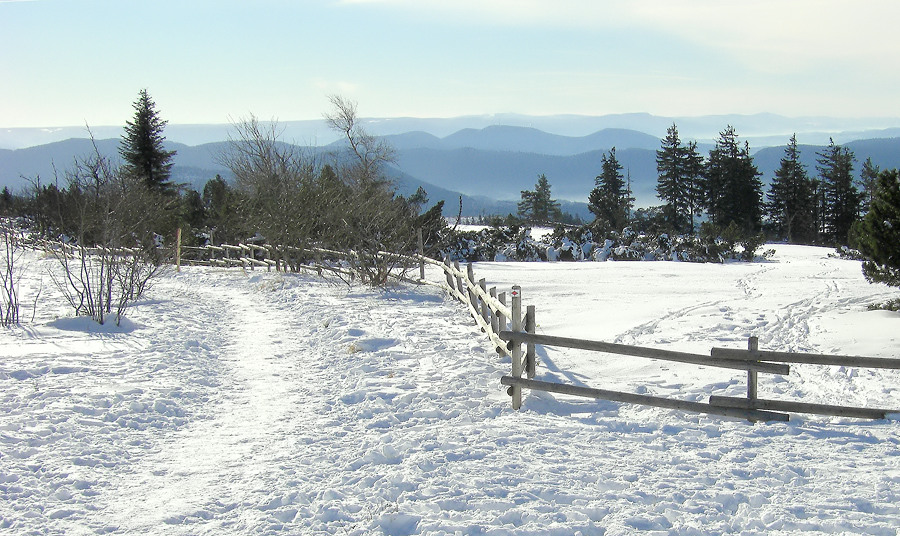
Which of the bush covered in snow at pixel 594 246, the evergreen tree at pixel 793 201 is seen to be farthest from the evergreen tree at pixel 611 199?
the bush covered in snow at pixel 594 246

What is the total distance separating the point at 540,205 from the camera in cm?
7456

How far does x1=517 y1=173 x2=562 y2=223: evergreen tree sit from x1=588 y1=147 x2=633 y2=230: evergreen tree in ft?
24.5

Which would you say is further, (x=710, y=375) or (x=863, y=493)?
(x=710, y=375)

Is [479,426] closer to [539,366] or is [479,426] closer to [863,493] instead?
[539,366]

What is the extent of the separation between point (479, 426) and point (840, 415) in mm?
3643

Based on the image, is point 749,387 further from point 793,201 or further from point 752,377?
point 793,201

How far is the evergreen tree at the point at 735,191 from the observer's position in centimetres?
5491

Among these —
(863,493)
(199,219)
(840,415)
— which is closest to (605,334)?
(840,415)

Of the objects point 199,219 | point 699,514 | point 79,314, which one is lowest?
point 699,514

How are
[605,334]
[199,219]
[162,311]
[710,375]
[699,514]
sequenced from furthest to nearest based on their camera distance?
[199,219] < [162,311] < [605,334] < [710,375] < [699,514]

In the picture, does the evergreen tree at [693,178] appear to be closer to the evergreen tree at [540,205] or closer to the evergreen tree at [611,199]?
the evergreen tree at [611,199]

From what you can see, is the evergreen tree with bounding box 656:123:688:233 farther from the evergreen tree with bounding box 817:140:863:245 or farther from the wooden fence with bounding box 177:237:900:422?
the wooden fence with bounding box 177:237:900:422

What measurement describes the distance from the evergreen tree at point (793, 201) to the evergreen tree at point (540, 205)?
23.3 m

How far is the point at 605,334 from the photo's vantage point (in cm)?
1123
